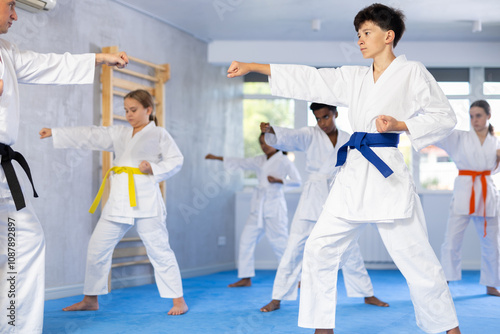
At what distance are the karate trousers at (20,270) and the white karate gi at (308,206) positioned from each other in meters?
1.46

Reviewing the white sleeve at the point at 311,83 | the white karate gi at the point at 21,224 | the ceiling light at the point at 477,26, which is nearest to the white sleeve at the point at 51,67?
the white karate gi at the point at 21,224

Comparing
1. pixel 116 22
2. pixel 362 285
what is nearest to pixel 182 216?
pixel 116 22

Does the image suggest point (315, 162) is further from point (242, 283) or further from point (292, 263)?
point (242, 283)

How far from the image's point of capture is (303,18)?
545cm

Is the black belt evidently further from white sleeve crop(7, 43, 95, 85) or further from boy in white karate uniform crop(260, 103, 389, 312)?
boy in white karate uniform crop(260, 103, 389, 312)

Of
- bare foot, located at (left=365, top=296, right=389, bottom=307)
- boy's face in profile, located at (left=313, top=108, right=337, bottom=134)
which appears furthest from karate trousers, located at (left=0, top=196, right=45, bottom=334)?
bare foot, located at (left=365, top=296, right=389, bottom=307)

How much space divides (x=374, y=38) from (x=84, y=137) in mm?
1919

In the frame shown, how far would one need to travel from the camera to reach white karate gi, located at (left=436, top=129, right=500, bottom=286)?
428 cm

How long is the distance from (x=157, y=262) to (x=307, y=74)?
1585 mm

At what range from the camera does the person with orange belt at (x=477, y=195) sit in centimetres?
428

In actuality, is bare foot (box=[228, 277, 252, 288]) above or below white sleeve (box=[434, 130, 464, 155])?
below

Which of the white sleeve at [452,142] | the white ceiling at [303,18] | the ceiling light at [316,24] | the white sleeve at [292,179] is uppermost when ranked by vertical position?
the white ceiling at [303,18]

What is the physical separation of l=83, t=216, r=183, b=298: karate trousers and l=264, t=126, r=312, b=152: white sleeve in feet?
2.77

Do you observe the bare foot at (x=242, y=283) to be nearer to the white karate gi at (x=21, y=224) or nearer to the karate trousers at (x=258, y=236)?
the karate trousers at (x=258, y=236)
